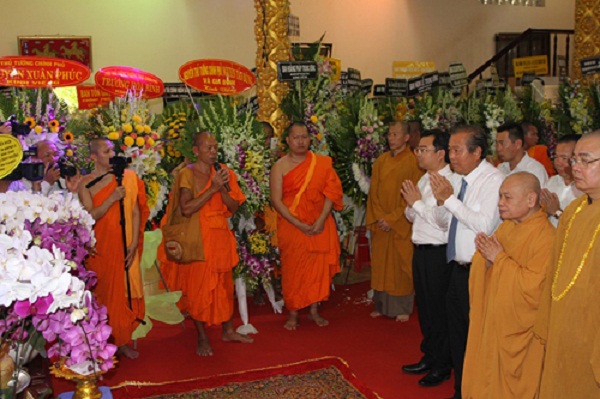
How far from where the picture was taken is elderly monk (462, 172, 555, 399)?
9.57ft

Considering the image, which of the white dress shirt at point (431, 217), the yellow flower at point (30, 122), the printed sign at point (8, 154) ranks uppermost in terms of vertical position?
the yellow flower at point (30, 122)

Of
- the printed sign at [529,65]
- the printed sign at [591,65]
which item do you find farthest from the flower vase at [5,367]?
the printed sign at [529,65]

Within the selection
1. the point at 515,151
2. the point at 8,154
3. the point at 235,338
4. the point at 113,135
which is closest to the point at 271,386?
the point at 235,338

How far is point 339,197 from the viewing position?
5336 millimetres

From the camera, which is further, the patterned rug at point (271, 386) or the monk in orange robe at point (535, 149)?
the monk in orange robe at point (535, 149)

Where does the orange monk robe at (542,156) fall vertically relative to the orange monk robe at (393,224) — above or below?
above

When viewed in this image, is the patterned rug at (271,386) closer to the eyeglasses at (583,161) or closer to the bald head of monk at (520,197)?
the bald head of monk at (520,197)

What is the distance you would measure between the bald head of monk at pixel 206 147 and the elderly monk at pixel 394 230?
5.09ft

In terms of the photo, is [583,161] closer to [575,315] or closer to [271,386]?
[575,315]

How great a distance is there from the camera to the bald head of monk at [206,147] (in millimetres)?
4613

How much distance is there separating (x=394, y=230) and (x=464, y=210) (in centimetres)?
207

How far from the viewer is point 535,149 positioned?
691 centimetres

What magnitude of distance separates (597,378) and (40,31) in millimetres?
9700

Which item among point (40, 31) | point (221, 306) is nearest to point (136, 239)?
point (221, 306)
